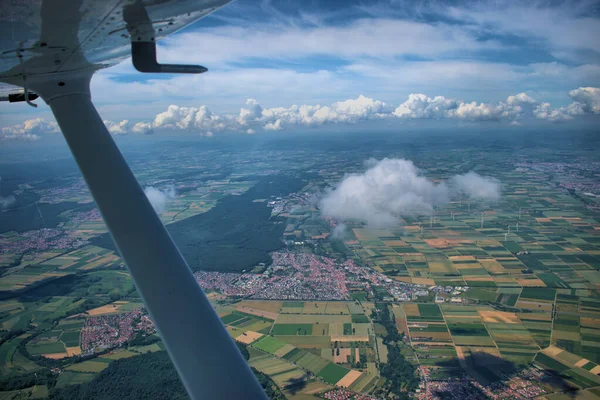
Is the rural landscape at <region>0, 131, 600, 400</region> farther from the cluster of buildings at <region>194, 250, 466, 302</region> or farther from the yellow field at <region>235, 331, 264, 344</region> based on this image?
the cluster of buildings at <region>194, 250, 466, 302</region>

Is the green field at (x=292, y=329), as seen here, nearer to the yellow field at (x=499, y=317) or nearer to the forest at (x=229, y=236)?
the forest at (x=229, y=236)

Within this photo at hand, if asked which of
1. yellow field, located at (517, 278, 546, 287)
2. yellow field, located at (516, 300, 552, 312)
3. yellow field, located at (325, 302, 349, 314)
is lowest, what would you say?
yellow field, located at (325, 302, 349, 314)

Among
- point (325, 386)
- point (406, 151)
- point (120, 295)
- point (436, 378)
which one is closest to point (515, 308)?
point (436, 378)

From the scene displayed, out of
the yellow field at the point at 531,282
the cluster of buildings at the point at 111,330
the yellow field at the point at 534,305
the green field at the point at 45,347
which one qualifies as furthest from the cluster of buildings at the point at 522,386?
the green field at the point at 45,347

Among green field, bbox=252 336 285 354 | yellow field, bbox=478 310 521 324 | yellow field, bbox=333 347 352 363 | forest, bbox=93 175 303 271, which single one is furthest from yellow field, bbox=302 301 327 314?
yellow field, bbox=478 310 521 324

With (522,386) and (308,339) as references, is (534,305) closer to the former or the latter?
(522,386)

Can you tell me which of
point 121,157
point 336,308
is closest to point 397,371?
point 336,308
